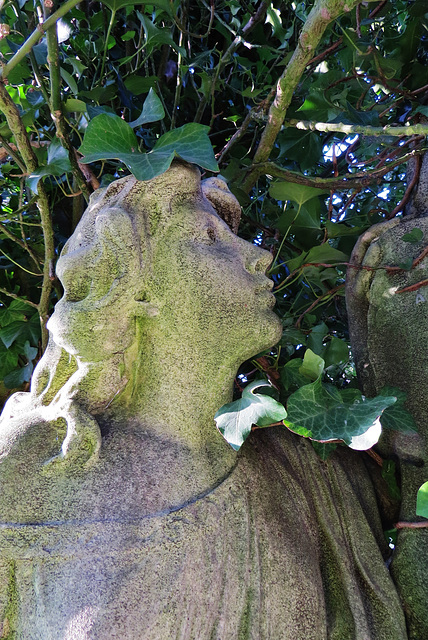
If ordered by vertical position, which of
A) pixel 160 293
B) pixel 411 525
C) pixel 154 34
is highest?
pixel 154 34

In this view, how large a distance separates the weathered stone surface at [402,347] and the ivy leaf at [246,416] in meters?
0.33

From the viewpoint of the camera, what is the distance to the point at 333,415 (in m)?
0.97

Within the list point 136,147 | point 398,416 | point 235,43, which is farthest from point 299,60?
point 398,416

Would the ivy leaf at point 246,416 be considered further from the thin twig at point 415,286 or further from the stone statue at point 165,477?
the thin twig at point 415,286

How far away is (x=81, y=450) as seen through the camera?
0.94 meters

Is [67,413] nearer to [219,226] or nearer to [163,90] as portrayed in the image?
[219,226]

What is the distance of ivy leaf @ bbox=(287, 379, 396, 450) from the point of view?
911 millimetres

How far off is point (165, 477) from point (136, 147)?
0.55 m

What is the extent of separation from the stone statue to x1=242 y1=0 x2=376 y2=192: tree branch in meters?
0.25

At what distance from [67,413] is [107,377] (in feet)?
0.29

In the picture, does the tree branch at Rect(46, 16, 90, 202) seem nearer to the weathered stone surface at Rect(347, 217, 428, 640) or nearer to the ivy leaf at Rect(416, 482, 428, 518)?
the weathered stone surface at Rect(347, 217, 428, 640)

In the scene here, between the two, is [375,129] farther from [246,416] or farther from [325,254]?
[246,416]

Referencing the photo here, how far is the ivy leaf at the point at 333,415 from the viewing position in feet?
2.99

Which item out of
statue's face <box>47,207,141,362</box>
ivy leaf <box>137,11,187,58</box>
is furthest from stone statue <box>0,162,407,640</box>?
ivy leaf <box>137,11,187,58</box>
